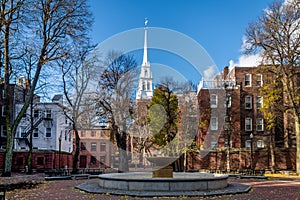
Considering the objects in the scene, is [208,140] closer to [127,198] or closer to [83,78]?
[83,78]

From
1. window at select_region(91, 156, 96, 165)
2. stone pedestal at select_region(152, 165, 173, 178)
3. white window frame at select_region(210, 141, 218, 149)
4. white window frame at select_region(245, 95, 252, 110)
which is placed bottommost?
window at select_region(91, 156, 96, 165)

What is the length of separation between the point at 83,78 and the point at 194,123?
47.6ft

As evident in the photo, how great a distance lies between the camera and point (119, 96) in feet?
105

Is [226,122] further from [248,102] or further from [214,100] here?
[248,102]

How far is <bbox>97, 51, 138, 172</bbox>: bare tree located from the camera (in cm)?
3195

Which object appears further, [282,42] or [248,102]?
[248,102]

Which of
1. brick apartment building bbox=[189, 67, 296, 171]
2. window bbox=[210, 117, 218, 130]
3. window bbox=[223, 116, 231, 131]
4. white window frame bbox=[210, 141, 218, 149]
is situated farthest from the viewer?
window bbox=[210, 117, 218, 130]

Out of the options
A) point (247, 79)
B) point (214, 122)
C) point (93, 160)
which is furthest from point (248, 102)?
point (93, 160)

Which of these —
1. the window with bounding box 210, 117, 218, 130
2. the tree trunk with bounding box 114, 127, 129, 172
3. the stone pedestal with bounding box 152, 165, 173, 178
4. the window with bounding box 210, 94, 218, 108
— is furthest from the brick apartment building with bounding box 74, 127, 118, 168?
the stone pedestal with bounding box 152, 165, 173, 178

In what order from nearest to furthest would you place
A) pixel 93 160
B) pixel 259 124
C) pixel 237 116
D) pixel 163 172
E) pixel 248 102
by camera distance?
pixel 163 172
pixel 237 116
pixel 259 124
pixel 248 102
pixel 93 160

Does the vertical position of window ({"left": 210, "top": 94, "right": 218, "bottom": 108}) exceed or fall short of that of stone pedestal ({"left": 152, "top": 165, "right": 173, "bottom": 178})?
it exceeds it

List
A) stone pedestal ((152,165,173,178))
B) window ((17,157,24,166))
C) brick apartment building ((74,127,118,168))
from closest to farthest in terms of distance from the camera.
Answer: stone pedestal ((152,165,173,178)), window ((17,157,24,166)), brick apartment building ((74,127,118,168))

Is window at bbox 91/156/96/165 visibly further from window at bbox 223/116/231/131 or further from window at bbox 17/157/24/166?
window at bbox 223/116/231/131

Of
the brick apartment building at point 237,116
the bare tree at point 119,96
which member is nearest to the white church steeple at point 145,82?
the bare tree at point 119,96
